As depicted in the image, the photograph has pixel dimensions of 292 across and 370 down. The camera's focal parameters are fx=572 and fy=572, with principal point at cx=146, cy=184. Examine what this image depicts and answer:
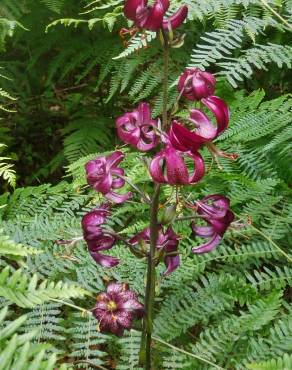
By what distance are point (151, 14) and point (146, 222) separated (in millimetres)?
897

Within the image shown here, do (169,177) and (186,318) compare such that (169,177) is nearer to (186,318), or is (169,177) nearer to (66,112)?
(186,318)

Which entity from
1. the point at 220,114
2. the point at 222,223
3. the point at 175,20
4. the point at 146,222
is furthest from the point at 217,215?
the point at 146,222

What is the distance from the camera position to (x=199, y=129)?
46.6 inches

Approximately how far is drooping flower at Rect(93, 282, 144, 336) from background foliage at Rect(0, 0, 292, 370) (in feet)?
0.38

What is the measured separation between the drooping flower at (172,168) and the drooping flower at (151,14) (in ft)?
0.88

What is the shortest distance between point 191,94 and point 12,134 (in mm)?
2830

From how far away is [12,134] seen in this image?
12.7ft

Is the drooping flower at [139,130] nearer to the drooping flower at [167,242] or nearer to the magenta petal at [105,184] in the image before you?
the magenta petal at [105,184]

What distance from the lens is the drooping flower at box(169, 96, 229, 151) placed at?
1133 millimetres

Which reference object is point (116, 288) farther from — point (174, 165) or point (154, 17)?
point (154, 17)

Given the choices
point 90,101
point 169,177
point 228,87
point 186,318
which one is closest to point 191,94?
point 169,177

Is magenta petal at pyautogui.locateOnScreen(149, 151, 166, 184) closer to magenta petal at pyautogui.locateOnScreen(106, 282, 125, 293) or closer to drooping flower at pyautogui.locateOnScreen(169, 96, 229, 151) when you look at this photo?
drooping flower at pyautogui.locateOnScreen(169, 96, 229, 151)

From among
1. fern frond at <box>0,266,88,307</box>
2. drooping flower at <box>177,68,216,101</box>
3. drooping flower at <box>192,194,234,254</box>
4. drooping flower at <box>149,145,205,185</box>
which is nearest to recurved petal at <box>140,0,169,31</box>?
drooping flower at <box>177,68,216,101</box>

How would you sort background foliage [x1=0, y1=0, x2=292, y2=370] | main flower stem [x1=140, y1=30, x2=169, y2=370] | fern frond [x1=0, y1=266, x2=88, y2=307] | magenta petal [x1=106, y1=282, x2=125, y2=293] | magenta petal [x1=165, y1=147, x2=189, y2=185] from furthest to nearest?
background foliage [x1=0, y1=0, x2=292, y2=370] → magenta petal [x1=106, y1=282, x2=125, y2=293] → main flower stem [x1=140, y1=30, x2=169, y2=370] → magenta petal [x1=165, y1=147, x2=189, y2=185] → fern frond [x1=0, y1=266, x2=88, y2=307]
